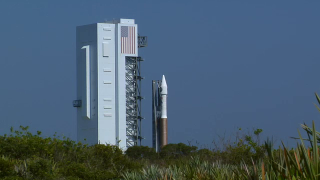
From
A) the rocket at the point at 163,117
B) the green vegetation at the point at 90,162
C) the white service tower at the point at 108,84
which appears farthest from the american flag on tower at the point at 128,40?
the green vegetation at the point at 90,162

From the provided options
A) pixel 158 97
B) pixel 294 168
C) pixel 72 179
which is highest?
pixel 158 97

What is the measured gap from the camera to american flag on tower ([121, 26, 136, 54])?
1758 inches

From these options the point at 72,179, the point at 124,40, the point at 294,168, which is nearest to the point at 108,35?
the point at 124,40

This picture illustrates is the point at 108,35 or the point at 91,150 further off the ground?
the point at 108,35

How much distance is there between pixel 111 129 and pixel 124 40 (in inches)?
311

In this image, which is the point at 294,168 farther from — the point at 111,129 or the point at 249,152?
the point at 111,129

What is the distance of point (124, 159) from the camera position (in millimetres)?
16297

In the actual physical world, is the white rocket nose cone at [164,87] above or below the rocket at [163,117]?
above

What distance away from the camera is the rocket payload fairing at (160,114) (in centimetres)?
4606

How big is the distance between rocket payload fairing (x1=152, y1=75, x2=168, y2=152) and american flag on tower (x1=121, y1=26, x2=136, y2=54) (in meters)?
4.24

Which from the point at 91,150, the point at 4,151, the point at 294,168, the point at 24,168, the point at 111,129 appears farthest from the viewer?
the point at 111,129

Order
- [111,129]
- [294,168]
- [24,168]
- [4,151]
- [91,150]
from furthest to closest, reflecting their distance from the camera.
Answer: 1. [111,129]
2. [91,150]
3. [4,151]
4. [24,168]
5. [294,168]

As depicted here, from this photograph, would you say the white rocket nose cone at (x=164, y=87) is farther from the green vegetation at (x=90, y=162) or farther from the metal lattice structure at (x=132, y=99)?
the green vegetation at (x=90, y=162)

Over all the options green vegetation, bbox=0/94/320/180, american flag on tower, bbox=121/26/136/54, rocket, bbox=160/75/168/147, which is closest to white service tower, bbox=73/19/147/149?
american flag on tower, bbox=121/26/136/54
